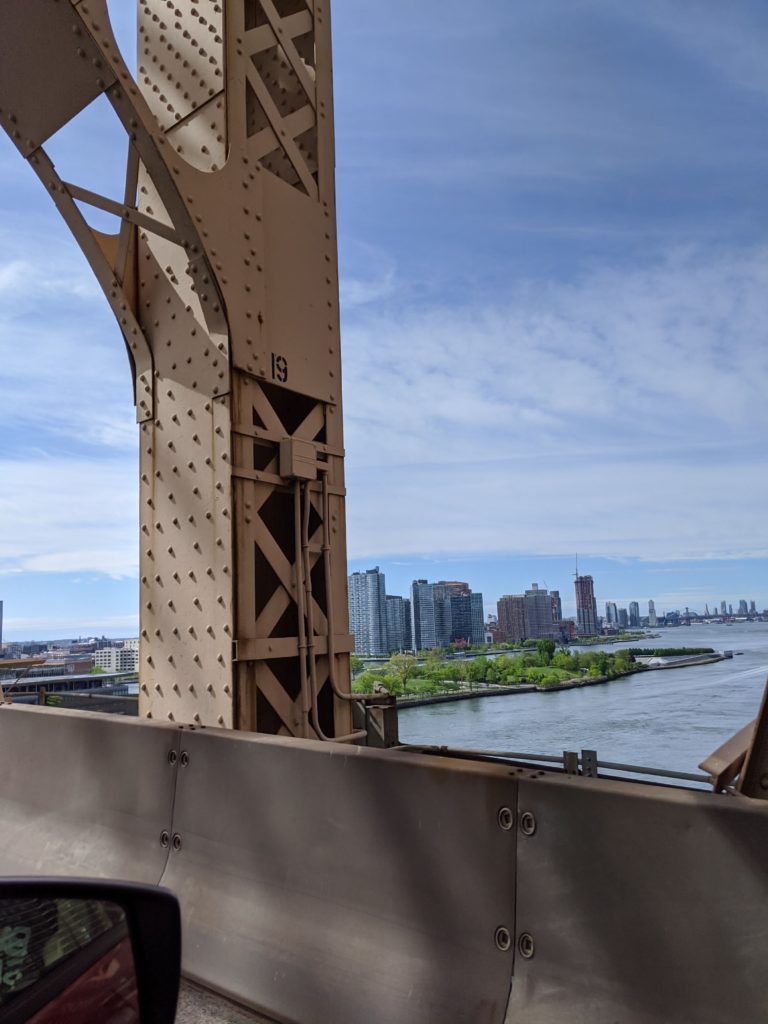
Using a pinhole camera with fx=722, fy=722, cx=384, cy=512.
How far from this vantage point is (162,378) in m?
5.02

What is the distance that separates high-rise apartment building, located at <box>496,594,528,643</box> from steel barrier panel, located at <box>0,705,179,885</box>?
9131mm

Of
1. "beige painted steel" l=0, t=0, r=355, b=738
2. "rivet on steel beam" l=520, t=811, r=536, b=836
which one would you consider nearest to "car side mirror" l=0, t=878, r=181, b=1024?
"rivet on steel beam" l=520, t=811, r=536, b=836

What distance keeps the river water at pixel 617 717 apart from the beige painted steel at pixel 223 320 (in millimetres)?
2355

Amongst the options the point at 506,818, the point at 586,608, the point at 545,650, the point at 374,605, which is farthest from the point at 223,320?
the point at 586,608

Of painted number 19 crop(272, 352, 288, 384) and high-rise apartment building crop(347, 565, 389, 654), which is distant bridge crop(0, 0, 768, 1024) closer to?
painted number 19 crop(272, 352, 288, 384)

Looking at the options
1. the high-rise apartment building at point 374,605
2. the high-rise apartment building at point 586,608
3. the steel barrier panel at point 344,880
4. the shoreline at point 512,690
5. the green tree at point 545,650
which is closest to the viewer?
the steel barrier panel at point 344,880

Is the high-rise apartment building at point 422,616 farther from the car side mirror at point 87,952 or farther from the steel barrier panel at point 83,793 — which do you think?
the car side mirror at point 87,952

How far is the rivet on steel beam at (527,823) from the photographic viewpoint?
2.22 meters

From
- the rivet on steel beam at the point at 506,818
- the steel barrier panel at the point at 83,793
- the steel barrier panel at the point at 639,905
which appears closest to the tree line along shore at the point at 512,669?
the steel barrier panel at the point at 83,793

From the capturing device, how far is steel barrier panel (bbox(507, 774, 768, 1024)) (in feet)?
5.96

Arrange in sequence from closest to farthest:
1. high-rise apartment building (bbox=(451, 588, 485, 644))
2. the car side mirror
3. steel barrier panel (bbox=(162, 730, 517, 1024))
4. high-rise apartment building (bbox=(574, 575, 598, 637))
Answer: the car side mirror → steel barrier panel (bbox=(162, 730, 517, 1024)) → high-rise apartment building (bbox=(451, 588, 485, 644)) → high-rise apartment building (bbox=(574, 575, 598, 637))

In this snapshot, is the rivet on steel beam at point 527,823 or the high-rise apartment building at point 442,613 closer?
the rivet on steel beam at point 527,823

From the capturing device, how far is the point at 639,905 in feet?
6.48

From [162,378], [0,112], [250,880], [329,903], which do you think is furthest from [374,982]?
[0,112]
